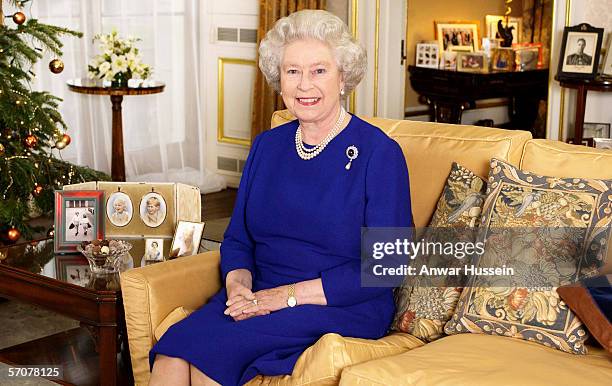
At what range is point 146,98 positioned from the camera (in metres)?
6.54

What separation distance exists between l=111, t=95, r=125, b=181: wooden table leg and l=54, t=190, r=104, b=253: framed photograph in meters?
2.37

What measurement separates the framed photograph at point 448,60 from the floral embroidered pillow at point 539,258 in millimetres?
5555

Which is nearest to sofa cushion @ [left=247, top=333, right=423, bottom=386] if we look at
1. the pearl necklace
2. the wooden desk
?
the pearl necklace

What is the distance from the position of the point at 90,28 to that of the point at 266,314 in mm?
4215

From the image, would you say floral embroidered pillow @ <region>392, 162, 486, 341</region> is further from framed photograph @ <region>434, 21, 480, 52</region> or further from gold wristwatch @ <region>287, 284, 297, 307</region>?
framed photograph @ <region>434, 21, 480, 52</region>

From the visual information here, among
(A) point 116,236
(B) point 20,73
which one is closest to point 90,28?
(B) point 20,73

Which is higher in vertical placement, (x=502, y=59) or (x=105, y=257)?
(x=502, y=59)

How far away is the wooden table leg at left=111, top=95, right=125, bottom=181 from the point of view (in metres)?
5.42

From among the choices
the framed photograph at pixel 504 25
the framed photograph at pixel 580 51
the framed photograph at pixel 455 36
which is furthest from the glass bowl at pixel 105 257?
the framed photograph at pixel 504 25

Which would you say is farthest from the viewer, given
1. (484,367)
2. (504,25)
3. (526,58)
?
(504,25)

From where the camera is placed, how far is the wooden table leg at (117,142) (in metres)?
5.42

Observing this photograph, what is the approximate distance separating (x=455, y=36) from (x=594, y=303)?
6509mm

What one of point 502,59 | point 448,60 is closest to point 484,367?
point 502,59

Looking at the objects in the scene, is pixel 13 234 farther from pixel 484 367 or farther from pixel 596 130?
pixel 596 130
